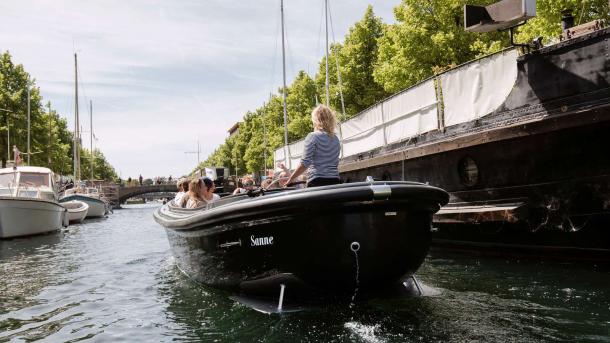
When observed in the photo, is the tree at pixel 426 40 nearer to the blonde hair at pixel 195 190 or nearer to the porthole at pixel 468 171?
the porthole at pixel 468 171

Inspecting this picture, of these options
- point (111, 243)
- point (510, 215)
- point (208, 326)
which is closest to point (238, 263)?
point (208, 326)

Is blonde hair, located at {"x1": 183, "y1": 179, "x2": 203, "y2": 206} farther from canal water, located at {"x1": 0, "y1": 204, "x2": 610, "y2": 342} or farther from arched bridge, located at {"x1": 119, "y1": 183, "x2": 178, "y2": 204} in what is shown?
arched bridge, located at {"x1": 119, "y1": 183, "x2": 178, "y2": 204}

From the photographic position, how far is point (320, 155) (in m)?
5.55

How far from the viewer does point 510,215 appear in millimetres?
7926

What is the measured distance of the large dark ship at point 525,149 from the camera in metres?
7.54

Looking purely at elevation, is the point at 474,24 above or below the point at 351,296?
above

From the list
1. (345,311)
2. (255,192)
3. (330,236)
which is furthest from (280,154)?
(330,236)

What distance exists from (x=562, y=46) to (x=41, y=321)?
7.69m

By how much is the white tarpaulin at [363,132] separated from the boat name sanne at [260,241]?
7.63m

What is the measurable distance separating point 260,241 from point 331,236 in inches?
29.3

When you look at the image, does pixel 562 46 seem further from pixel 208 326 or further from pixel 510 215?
pixel 208 326

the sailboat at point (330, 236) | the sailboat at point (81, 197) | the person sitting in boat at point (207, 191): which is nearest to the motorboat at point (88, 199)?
the sailboat at point (81, 197)

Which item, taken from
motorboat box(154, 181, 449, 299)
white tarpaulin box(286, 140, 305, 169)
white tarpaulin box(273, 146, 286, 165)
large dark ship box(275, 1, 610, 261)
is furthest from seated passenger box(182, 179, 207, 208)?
white tarpaulin box(273, 146, 286, 165)

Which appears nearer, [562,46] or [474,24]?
[562,46]
